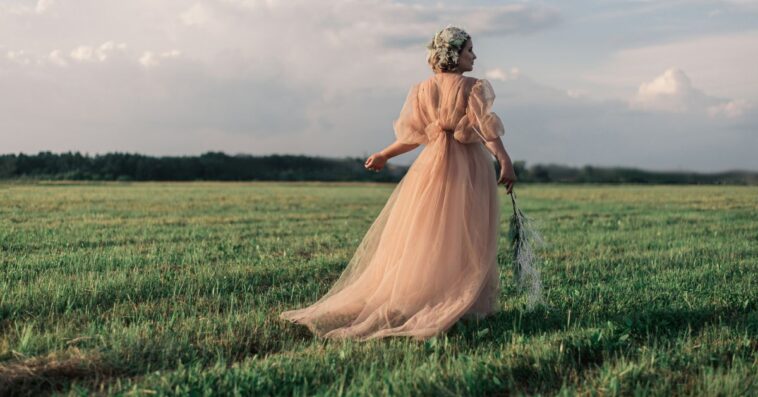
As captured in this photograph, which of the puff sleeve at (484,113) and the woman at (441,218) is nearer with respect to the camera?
the puff sleeve at (484,113)

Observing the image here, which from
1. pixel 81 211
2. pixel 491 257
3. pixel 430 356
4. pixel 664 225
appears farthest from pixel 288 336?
pixel 81 211

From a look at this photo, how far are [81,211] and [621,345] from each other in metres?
20.0

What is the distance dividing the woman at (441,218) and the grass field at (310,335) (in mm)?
351

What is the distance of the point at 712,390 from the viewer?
4797mm

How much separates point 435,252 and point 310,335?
4.57ft

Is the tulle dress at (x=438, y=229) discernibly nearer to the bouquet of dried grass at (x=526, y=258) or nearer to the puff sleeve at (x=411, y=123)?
the puff sleeve at (x=411, y=123)

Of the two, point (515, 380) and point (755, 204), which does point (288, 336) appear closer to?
point (515, 380)

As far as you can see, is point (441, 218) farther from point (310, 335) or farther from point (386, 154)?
point (310, 335)

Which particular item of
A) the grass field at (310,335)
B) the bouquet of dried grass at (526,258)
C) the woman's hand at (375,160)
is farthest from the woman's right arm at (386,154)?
the grass field at (310,335)

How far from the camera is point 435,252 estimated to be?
6.52m

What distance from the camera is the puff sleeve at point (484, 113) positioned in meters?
6.29

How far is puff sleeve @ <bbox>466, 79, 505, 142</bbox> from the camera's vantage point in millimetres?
6289

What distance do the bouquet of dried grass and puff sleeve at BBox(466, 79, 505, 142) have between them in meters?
1.14

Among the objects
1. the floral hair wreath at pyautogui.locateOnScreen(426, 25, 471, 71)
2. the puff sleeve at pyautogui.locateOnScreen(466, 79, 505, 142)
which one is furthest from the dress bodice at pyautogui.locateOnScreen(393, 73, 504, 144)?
the floral hair wreath at pyautogui.locateOnScreen(426, 25, 471, 71)
